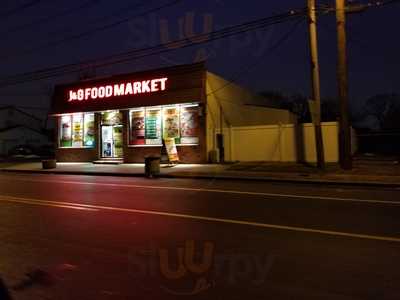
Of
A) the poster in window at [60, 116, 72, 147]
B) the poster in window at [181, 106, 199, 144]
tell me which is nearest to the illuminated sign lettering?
the poster in window at [60, 116, 72, 147]

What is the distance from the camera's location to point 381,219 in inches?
342

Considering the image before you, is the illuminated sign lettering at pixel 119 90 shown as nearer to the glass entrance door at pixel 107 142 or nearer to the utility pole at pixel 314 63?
the glass entrance door at pixel 107 142

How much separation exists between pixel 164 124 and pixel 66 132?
9110 mm

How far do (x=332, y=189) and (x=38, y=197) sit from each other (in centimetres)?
903

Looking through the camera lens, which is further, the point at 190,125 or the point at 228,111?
the point at 228,111

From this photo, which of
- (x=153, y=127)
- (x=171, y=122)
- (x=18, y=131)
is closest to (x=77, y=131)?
A: (x=153, y=127)

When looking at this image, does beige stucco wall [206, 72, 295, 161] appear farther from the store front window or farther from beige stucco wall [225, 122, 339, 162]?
the store front window

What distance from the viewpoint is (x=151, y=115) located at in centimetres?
2809

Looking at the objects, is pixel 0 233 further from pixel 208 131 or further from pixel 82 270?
pixel 208 131

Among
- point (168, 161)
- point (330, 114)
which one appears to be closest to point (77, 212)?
point (168, 161)

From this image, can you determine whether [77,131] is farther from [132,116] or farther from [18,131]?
[18,131]

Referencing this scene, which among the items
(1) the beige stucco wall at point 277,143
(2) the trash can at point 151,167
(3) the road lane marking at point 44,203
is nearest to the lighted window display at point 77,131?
(1) the beige stucco wall at point 277,143

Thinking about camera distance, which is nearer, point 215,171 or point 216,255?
point 216,255

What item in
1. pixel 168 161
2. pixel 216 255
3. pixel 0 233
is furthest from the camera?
pixel 168 161
